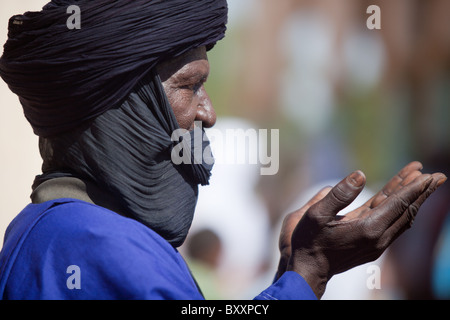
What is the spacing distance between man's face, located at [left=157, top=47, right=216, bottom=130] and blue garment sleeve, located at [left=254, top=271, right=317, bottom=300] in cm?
59

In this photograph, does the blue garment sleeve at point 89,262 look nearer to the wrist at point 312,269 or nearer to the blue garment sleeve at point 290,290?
the blue garment sleeve at point 290,290

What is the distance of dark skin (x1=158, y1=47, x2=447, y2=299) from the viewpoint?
203cm

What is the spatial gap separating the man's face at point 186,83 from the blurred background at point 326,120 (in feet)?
9.78

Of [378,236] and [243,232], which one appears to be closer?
[378,236]

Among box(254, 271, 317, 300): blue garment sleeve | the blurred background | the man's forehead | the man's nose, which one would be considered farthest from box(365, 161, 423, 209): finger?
the blurred background

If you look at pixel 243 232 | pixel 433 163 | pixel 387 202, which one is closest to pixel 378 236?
pixel 387 202

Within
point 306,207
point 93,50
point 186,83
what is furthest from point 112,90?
point 306,207

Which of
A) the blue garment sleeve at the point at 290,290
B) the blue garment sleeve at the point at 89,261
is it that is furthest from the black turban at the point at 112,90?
the blue garment sleeve at the point at 290,290

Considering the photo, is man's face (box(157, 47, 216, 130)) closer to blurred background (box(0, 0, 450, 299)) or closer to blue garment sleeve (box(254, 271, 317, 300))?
blue garment sleeve (box(254, 271, 317, 300))

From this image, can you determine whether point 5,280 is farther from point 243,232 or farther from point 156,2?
point 243,232

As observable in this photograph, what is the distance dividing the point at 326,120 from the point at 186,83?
3367mm

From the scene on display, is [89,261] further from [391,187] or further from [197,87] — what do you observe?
[391,187]
